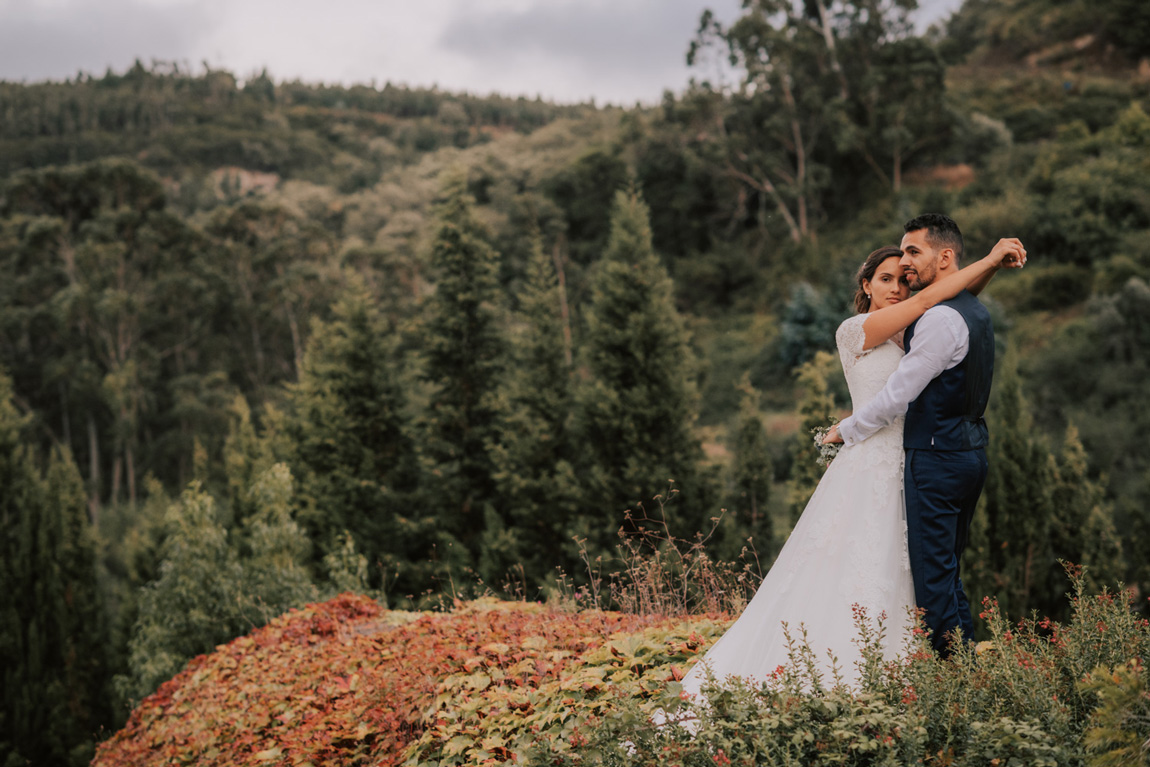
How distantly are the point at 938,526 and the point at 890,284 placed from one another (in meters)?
1.14

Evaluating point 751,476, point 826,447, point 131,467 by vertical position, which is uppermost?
point 826,447

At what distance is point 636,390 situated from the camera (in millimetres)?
13750

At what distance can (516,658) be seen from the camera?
171 inches

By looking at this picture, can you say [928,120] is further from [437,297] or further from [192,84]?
[192,84]

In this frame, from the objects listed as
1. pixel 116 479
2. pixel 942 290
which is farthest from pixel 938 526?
pixel 116 479

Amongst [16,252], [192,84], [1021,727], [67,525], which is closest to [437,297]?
[67,525]

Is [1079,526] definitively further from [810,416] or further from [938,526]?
[938,526]

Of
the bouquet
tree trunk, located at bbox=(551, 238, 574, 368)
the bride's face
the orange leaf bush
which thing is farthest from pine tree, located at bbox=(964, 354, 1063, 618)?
tree trunk, located at bbox=(551, 238, 574, 368)

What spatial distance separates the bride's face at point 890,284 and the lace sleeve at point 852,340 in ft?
0.42

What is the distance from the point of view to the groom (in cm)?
320

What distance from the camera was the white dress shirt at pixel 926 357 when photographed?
10.5 ft

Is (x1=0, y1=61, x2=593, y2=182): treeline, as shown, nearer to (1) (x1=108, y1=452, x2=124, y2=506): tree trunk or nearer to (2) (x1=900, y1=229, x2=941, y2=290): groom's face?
(1) (x1=108, y1=452, x2=124, y2=506): tree trunk

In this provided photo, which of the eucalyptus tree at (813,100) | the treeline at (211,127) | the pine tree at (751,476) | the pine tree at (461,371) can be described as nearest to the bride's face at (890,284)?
the pine tree at (461,371)

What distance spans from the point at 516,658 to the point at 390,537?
40.5 feet
